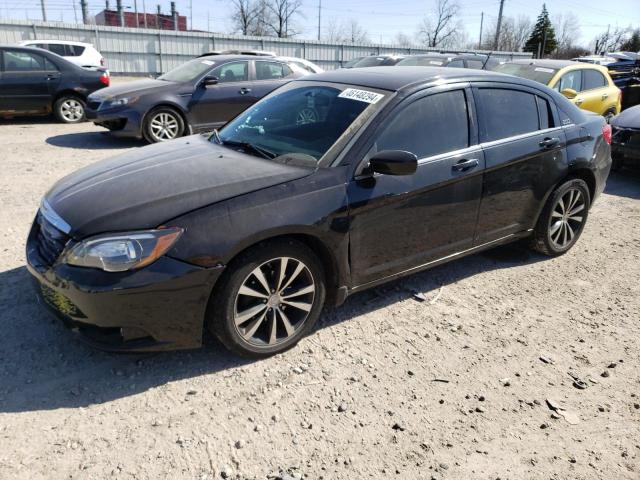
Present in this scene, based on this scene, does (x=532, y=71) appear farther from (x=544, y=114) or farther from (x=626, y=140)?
(x=544, y=114)

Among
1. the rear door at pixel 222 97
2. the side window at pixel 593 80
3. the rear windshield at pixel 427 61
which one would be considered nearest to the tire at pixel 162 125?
the rear door at pixel 222 97

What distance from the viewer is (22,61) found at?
10.4 m

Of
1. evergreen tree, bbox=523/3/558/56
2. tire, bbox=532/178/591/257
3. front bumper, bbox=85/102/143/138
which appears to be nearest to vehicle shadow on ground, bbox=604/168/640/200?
tire, bbox=532/178/591/257

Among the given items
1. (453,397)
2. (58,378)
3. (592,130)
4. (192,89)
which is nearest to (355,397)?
(453,397)

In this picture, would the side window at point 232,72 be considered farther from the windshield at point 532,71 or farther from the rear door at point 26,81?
the windshield at point 532,71

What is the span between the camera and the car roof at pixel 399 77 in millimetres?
3688

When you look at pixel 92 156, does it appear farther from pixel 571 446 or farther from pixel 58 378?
pixel 571 446

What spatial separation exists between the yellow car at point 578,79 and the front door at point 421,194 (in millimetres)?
6259

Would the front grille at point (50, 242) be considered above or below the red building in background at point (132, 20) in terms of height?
below

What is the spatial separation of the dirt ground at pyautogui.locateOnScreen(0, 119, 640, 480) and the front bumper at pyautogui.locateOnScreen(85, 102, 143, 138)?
197 inches

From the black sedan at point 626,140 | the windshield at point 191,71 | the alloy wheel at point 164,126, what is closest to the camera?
the black sedan at point 626,140

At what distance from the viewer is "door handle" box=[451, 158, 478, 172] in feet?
12.2

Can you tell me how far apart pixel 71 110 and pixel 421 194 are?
9.94 metres

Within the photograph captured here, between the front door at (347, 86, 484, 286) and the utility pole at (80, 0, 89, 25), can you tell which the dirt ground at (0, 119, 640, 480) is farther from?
the utility pole at (80, 0, 89, 25)
